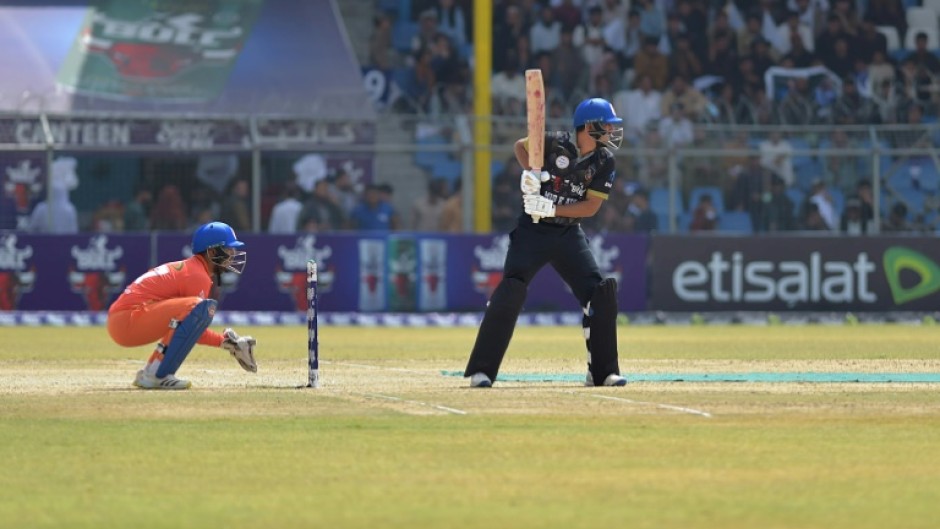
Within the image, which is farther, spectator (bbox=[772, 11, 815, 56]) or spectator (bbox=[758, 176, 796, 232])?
spectator (bbox=[772, 11, 815, 56])

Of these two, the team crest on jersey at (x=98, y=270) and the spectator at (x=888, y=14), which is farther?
the spectator at (x=888, y=14)

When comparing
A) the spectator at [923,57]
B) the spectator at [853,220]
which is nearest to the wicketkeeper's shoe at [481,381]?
the spectator at [853,220]

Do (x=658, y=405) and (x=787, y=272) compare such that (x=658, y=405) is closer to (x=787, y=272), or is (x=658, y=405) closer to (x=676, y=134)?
(x=676, y=134)

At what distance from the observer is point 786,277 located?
27.2m

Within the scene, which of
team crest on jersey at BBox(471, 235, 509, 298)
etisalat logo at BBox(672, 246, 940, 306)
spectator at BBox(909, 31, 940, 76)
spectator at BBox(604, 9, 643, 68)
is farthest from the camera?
spectator at BBox(604, 9, 643, 68)

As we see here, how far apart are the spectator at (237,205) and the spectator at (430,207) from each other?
95.0 inches

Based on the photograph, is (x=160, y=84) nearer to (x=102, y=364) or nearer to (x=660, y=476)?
(x=102, y=364)

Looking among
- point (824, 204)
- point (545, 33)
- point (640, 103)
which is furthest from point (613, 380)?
point (545, 33)

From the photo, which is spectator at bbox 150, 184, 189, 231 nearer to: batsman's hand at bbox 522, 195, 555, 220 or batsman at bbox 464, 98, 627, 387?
batsman at bbox 464, 98, 627, 387

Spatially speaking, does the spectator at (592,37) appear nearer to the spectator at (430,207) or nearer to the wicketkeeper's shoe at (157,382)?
the spectator at (430,207)

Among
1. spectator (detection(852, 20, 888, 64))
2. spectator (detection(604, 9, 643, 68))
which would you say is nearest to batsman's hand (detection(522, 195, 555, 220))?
spectator (detection(604, 9, 643, 68))

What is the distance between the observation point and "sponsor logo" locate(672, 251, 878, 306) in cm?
2714

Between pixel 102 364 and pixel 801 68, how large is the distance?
18892 mm

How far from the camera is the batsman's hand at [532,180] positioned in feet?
43.7
